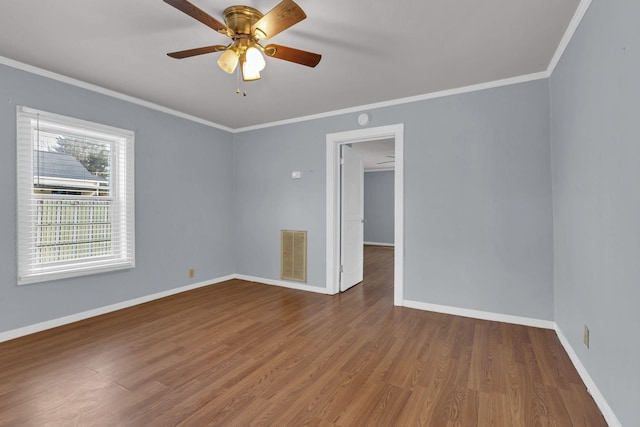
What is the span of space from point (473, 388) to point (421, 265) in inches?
63.5

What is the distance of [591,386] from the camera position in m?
1.91

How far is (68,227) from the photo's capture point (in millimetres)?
3125

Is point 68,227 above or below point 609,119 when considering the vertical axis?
below

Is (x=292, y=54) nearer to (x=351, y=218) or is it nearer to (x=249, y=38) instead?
(x=249, y=38)

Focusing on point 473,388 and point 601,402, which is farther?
point 473,388

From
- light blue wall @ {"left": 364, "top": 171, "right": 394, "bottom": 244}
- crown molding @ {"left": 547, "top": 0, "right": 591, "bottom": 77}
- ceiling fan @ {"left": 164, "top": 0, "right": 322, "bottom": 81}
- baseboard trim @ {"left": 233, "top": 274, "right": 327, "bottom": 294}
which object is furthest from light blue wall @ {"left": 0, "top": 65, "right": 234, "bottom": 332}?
light blue wall @ {"left": 364, "top": 171, "right": 394, "bottom": 244}

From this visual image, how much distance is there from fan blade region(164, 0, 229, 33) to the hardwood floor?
2.27 meters

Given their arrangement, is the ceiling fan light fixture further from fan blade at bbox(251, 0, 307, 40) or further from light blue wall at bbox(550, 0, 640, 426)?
light blue wall at bbox(550, 0, 640, 426)

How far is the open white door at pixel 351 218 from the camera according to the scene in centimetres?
426

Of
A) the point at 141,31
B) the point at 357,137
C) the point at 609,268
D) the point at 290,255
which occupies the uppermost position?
the point at 141,31

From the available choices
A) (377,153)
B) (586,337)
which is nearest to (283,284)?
(586,337)

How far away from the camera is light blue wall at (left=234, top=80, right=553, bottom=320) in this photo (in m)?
2.94

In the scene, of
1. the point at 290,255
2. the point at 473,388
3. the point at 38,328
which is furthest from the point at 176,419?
the point at 290,255

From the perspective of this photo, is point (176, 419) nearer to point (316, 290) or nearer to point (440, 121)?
point (316, 290)
